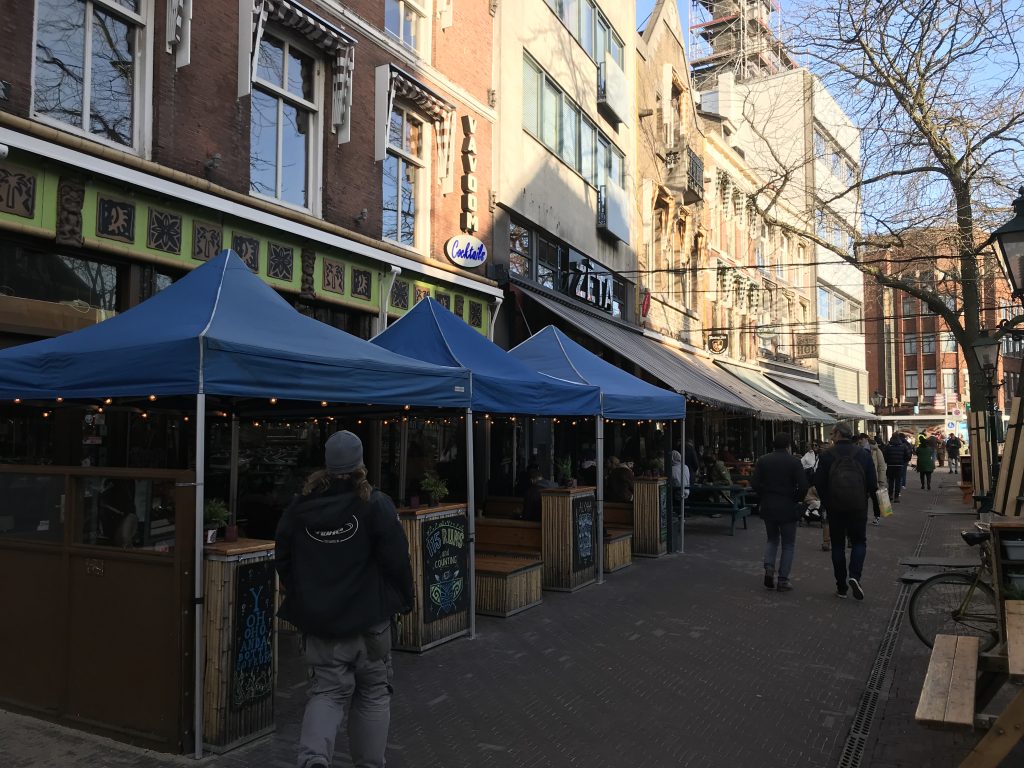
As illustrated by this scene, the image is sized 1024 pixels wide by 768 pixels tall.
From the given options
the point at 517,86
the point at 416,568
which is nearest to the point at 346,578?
the point at 416,568

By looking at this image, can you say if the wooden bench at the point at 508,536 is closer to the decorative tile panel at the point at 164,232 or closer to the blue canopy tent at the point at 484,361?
the blue canopy tent at the point at 484,361

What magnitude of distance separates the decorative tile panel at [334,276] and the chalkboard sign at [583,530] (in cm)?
442

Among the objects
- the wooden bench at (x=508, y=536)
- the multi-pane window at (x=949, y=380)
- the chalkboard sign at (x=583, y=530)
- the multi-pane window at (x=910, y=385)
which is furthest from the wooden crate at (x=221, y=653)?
the multi-pane window at (x=910, y=385)

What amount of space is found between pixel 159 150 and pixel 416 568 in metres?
5.33

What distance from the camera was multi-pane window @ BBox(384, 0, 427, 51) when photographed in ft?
42.1

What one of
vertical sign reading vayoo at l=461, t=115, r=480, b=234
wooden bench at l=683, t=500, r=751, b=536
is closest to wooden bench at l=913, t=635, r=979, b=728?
wooden bench at l=683, t=500, r=751, b=536

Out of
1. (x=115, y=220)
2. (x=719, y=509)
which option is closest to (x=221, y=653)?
(x=115, y=220)

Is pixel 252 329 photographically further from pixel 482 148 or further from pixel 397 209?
pixel 482 148

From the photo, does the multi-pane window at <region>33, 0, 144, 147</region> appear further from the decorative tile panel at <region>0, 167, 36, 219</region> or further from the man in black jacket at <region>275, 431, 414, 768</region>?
the man in black jacket at <region>275, 431, 414, 768</region>

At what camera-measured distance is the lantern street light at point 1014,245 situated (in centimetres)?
712

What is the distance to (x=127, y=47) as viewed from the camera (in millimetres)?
8828

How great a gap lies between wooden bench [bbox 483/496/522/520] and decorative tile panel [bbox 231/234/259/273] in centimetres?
427

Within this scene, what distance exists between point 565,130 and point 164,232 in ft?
38.3

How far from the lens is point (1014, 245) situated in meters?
7.25
